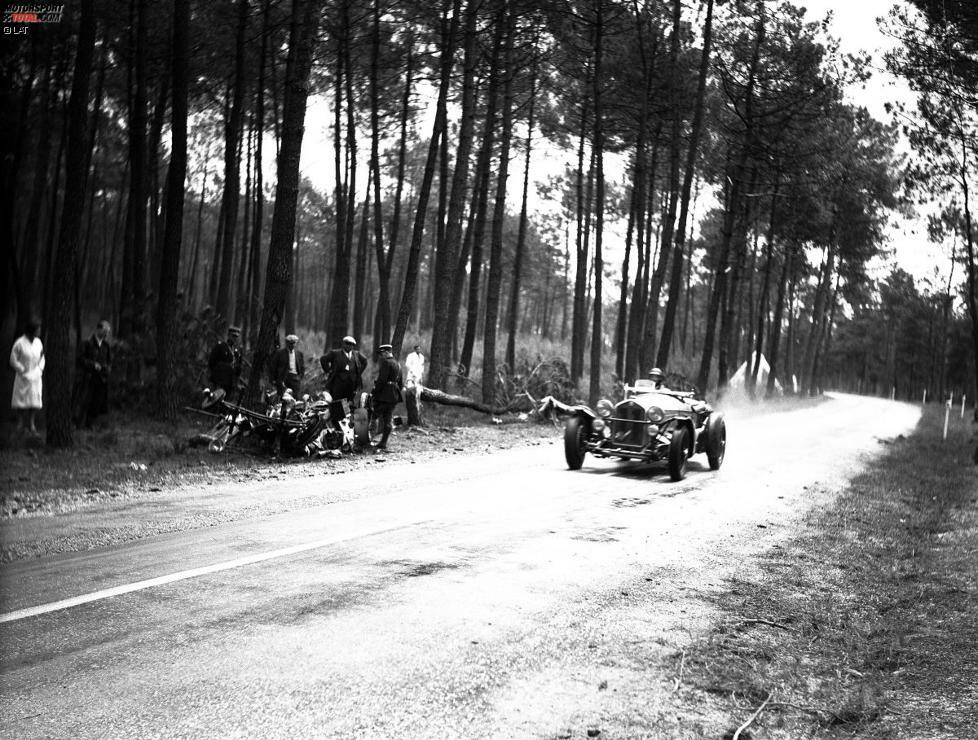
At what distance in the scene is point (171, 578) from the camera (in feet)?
18.0

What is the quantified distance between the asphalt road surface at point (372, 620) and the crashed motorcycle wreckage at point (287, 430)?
3.62 meters

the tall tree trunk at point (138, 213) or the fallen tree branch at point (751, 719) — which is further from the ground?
the tall tree trunk at point (138, 213)

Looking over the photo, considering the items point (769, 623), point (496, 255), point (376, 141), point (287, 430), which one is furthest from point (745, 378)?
point (769, 623)

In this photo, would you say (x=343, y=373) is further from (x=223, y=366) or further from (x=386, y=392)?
(x=223, y=366)

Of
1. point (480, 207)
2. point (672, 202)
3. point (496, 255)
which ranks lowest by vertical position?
point (496, 255)

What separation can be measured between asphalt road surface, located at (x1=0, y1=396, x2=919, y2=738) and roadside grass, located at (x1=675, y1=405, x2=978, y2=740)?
0.26m

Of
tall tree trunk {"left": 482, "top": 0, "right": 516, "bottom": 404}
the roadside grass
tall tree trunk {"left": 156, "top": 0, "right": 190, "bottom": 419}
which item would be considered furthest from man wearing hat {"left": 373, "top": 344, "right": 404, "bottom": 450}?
the roadside grass

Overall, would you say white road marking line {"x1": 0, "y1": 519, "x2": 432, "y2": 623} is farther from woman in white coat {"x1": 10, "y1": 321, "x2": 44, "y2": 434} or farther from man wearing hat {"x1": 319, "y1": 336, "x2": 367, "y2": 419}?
woman in white coat {"x1": 10, "y1": 321, "x2": 44, "y2": 434}

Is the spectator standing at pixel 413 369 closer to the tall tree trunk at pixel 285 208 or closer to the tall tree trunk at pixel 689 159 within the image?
the tall tree trunk at pixel 285 208

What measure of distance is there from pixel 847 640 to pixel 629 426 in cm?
762

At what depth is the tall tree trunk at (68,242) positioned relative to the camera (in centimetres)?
1082

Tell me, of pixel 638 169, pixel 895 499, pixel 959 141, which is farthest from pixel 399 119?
pixel 895 499

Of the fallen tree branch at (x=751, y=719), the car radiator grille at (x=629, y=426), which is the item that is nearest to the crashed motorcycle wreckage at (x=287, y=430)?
the car radiator grille at (x=629, y=426)

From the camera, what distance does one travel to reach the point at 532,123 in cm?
2838
